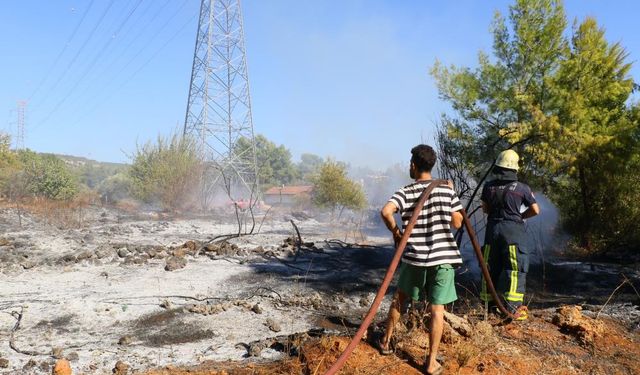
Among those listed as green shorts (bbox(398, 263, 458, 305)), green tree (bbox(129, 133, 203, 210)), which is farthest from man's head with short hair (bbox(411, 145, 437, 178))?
green tree (bbox(129, 133, 203, 210))

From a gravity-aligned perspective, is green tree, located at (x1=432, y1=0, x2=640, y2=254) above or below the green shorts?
above

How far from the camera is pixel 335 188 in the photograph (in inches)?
1121

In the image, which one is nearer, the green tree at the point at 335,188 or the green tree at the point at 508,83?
the green tree at the point at 508,83

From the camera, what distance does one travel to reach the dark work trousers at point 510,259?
431cm

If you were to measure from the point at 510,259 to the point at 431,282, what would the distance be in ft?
5.03

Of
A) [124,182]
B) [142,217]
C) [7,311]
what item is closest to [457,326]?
[7,311]

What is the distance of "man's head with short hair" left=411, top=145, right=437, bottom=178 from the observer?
3230mm

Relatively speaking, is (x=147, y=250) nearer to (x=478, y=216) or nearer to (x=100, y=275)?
(x=100, y=275)

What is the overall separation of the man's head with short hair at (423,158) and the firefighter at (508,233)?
1563 mm

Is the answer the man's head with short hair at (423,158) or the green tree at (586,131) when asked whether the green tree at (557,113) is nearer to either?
the green tree at (586,131)

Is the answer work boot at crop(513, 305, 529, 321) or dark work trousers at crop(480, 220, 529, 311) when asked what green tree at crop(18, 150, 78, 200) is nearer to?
dark work trousers at crop(480, 220, 529, 311)

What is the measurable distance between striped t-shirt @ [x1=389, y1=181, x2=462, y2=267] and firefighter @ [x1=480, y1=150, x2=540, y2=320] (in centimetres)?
144

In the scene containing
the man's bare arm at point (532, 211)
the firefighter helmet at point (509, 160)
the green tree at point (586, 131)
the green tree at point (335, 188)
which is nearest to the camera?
the man's bare arm at point (532, 211)

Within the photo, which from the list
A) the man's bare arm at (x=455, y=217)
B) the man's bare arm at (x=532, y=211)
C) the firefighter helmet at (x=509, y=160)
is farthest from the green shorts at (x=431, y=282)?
the firefighter helmet at (x=509, y=160)
